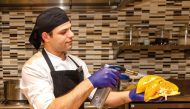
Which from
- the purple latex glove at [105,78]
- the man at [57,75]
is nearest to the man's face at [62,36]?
the man at [57,75]

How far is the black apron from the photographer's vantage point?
57.9 inches

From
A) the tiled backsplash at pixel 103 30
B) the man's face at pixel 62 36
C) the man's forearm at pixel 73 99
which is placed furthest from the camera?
the tiled backsplash at pixel 103 30

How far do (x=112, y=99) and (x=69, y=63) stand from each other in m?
0.32

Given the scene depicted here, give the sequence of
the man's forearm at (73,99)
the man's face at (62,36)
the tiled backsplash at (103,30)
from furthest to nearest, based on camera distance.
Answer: the tiled backsplash at (103,30)
the man's face at (62,36)
the man's forearm at (73,99)

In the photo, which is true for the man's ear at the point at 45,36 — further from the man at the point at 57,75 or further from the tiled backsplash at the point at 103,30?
the tiled backsplash at the point at 103,30

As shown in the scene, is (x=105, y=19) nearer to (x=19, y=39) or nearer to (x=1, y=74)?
(x=19, y=39)

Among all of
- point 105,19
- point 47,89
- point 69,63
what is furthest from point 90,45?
point 47,89

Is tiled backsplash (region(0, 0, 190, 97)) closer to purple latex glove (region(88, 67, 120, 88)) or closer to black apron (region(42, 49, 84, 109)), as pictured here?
black apron (region(42, 49, 84, 109))

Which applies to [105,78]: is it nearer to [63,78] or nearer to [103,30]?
[63,78]

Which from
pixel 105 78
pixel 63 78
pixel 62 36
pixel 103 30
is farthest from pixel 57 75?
pixel 103 30

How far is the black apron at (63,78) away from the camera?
4.82 ft

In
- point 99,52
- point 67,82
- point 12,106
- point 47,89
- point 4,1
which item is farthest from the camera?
point 99,52

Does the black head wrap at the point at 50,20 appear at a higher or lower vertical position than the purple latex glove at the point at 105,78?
higher

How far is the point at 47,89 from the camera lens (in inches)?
53.5
